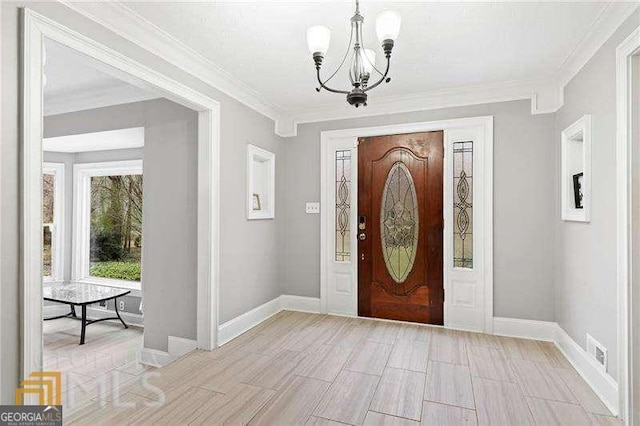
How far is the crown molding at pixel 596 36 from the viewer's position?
200 cm

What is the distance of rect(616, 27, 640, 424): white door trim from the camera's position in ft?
6.30

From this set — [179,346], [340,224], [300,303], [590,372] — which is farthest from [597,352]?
[179,346]

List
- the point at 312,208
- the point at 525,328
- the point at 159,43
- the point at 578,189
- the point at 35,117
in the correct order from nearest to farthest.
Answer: the point at 35,117
the point at 159,43
the point at 578,189
the point at 525,328
the point at 312,208

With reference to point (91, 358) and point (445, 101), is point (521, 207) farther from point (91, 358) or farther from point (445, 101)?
point (91, 358)

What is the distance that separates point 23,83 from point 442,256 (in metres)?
3.66

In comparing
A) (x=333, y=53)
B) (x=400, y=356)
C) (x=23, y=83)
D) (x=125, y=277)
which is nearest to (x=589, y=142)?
(x=333, y=53)

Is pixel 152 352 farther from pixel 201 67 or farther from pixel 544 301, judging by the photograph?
pixel 544 301

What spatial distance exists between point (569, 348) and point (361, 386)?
75.0 inches

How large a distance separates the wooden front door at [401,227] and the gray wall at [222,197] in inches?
46.0

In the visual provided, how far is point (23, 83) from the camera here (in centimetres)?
160

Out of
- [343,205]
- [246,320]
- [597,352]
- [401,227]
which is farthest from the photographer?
[343,205]

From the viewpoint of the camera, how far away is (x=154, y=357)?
334 cm

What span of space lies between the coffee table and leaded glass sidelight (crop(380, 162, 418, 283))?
3544 millimetres

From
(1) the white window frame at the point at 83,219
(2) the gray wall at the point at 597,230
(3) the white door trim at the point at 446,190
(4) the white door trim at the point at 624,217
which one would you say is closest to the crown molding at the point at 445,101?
(3) the white door trim at the point at 446,190
